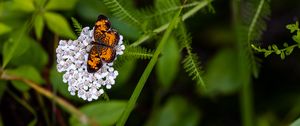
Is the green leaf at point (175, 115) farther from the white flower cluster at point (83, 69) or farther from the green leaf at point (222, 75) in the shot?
the white flower cluster at point (83, 69)

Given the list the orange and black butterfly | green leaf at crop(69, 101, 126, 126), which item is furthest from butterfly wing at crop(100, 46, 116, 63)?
green leaf at crop(69, 101, 126, 126)

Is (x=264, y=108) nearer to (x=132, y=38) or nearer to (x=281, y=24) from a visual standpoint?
(x=281, y=24)

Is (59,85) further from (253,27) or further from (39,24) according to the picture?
(253,27)

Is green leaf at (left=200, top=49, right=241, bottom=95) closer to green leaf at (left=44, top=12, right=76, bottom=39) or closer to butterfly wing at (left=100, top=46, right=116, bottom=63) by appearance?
green leaf at (left=44, top=12, right=76, bottom=39)

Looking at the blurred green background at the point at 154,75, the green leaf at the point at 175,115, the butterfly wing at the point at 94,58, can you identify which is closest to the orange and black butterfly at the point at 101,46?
the butterfly wing at the point at 94,58

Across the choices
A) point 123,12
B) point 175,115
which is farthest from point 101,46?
point 175,115

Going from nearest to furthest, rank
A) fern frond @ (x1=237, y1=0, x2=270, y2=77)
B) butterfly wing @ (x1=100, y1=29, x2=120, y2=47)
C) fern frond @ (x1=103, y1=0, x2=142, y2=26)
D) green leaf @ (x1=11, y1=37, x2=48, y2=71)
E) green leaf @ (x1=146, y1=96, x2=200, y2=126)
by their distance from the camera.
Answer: butterfly wing @ (x1=100, y1=29, x2=120, y2=47) < fern frond @ (x1=103, y1=0, x2=142, y2=26) < fern frond @ (x1=237, y1=0, x2=270, y2=77) < green leaf @ (x1=11, y1=37, x2=48, y2=71) < green leaf @ (x1=146, y1=96, x2=200, y2=126)

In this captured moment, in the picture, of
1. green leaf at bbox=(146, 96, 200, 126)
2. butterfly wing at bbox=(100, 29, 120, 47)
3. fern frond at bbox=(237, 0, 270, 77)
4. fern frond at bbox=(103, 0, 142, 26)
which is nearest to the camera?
butterfly wing at bbox=(100, 29, 120, 47)
